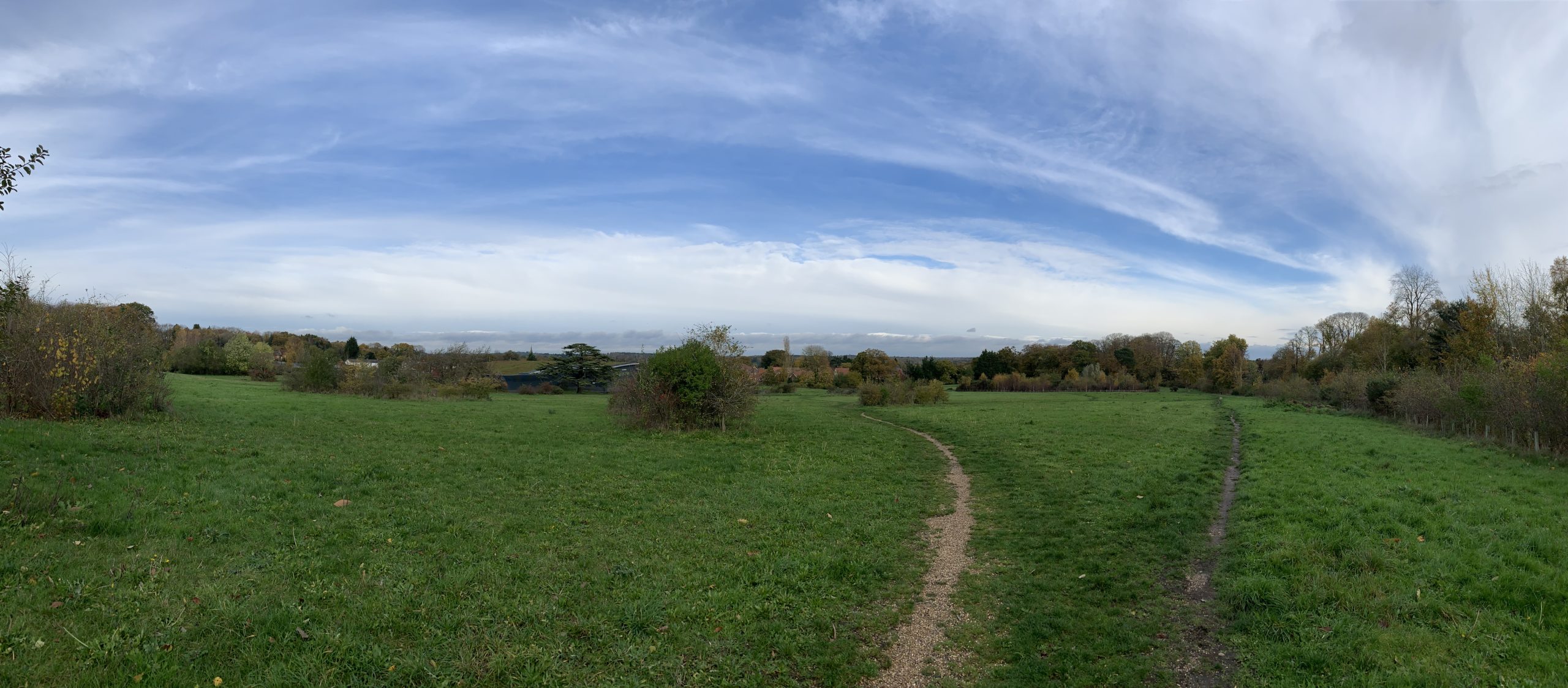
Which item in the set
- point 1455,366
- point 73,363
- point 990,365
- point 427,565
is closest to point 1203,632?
point 427,565

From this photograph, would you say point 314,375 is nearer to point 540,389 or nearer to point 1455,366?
point 540,389

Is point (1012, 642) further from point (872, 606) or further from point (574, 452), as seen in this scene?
point (574, 452)

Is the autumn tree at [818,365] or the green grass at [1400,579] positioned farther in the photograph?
the autumn tree at [818,365]

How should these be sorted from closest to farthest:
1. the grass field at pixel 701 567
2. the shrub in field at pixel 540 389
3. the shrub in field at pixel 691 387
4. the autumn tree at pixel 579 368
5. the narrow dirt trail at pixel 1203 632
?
the grass field at pixel 701 567, the narrow dirt trail at pixel 1203 632, the shrub in field at pixel 691 387, the shrub in field at pixel 540 389, the autumn tree at pixel 579 368

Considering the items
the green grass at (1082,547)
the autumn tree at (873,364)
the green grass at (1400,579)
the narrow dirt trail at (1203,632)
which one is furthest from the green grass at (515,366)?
the green grass at (1400,579)

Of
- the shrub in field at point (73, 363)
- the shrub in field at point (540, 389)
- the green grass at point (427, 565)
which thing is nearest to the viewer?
the green grass at point (427, 565)

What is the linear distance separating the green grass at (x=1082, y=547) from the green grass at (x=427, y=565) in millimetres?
1220

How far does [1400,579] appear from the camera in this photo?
7.82 meters

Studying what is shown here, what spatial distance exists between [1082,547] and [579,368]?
71.1 meters

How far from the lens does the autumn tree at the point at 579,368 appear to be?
74438mm

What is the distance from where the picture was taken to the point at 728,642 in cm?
668

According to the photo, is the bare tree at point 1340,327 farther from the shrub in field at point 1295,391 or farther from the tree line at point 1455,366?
the shrub in field at point 1295,391

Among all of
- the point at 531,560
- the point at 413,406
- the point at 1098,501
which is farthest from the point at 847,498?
the point at 413,406

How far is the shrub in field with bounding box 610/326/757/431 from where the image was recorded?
2450cm
